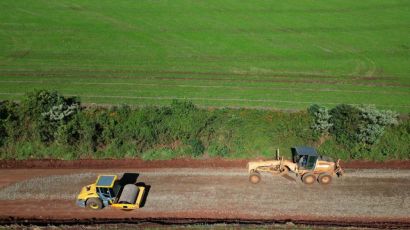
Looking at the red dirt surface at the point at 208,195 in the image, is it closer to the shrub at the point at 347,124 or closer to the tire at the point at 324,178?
the tire at the point at 324,178

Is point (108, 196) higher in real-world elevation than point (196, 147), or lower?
lower

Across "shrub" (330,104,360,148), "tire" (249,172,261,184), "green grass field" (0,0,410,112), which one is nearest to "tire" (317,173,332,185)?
"tire" (249,172,261,184)

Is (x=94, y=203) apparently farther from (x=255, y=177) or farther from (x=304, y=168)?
(x=304, y=168)

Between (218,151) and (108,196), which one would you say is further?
(218,151)

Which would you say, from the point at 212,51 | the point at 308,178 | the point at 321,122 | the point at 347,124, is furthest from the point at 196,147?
the point at 212,51

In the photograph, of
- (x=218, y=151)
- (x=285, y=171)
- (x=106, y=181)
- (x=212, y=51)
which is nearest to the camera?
(x=106, y=181)

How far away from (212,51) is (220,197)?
26333mm

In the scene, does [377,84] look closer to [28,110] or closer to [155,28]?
[155,28]

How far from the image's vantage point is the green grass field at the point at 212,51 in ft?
131

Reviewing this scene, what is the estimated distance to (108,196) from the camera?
25062 millimetres

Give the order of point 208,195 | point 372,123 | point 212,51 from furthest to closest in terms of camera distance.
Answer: point 212,51 → point 372,123 → point 208,195

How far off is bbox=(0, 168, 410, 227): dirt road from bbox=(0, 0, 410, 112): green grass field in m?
10.4

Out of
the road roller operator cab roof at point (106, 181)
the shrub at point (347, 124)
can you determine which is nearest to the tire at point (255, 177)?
the shrub at point (347, 124)

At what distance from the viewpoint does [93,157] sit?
30.7 meters
